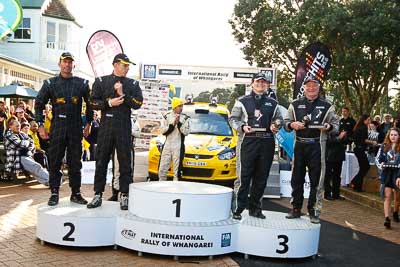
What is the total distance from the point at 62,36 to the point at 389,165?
87.0 ft

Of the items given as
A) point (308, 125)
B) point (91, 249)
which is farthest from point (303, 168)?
point (91, 249)

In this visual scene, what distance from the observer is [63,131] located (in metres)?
6.62

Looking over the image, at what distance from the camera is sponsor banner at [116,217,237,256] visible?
5762 mm

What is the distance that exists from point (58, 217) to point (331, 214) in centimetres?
564

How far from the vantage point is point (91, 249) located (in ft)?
19.9

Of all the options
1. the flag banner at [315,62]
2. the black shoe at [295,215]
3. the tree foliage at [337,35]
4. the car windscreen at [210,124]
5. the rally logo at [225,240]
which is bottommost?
the rally logo at [225,240]

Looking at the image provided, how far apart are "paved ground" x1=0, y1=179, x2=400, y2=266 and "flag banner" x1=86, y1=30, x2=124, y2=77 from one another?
162 inches

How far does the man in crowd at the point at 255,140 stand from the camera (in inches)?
259

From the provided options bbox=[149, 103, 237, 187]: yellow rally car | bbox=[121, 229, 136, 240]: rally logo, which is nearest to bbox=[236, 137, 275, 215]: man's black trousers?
bbox=[121, 229, 136, 240]: rally logo

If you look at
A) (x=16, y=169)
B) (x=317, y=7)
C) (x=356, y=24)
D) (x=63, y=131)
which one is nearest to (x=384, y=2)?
(x=356, y=24)

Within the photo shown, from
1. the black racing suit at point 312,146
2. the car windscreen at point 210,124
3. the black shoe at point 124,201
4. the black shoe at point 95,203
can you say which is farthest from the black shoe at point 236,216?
the car windscreen at point 210,124

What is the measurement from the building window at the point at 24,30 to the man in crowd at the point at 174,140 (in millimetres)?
22399

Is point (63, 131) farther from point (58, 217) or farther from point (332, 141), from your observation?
point (332, 141)

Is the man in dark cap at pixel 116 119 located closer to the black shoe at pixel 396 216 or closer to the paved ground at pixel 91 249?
the paved ground at pixel 91 249
